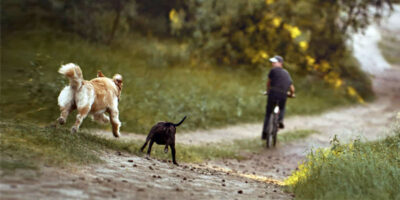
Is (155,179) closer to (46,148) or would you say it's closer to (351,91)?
(46,148)

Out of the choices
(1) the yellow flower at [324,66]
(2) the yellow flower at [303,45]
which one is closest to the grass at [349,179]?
(2) the yellow flower at [303,45]

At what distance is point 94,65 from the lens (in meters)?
13.7

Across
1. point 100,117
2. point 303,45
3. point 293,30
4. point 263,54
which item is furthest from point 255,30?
point 100,117

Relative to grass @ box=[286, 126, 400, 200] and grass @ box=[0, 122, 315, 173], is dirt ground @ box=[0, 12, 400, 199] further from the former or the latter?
grass @ box=[286, 126, 400, 200]

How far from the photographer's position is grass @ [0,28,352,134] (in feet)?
40.7

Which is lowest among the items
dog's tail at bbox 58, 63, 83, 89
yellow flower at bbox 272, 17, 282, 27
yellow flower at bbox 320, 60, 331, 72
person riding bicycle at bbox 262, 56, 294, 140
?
dog's tail at bbox 58, 63, 83, 89

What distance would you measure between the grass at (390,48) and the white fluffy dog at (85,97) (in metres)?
34.8

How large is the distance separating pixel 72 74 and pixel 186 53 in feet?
55.0

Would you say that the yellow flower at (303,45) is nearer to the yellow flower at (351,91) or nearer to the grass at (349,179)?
the yellow flower at (351,91)

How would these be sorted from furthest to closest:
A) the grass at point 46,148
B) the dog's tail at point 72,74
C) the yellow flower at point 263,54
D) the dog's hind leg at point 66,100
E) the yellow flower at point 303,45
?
the yellow flower at point 303,45 → the yellow flower at point 263,54 → the dog's hind leg at point 66,100 → the dog's tail at point 72,74 → the grass at point 46,148

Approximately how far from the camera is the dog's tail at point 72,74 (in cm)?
677

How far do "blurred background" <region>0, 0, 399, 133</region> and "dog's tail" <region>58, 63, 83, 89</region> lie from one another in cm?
314

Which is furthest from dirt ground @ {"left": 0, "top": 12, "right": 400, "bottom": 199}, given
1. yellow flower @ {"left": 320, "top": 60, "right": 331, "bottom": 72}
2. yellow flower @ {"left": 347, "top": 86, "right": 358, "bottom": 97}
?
yellow flower @ {"left": 347, "top": 86, "right": 358, "bottom": 97}

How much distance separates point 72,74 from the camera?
6.79 meters
